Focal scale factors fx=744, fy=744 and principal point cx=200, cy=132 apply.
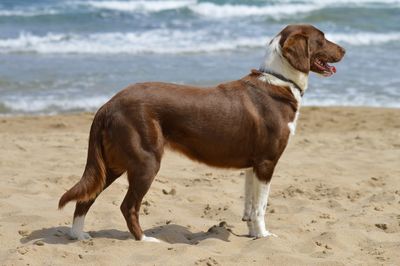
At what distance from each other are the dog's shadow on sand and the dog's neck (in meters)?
1.35

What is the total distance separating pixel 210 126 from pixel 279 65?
29.6 inches

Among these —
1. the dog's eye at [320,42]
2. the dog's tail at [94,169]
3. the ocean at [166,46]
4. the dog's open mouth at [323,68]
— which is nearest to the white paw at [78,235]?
the dog's tail at [94,169]

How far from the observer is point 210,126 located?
18.7 ft

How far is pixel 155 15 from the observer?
2452 cm

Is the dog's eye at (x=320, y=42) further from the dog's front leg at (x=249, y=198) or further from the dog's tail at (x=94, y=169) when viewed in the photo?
the dog's tail at (x=94, y=169)

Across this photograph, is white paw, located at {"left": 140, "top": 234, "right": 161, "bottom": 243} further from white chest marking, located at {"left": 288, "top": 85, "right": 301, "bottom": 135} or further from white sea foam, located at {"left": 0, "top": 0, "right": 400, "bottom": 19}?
white sea foam, located at {"left": 0, "top": 0, "right": 400, "bottom": 19}

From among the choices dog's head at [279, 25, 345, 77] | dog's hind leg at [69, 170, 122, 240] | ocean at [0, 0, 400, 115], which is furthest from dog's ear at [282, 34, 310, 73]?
ocean at [0, 0, 400, 115]

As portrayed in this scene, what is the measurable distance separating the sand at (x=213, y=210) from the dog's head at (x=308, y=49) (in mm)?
1190

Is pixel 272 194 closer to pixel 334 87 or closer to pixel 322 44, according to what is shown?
pixel 322 44

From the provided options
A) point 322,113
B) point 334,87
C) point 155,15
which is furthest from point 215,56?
point 155,15

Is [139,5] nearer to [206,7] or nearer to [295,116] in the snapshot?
[206,7]

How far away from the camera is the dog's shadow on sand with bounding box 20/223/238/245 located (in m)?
5.76

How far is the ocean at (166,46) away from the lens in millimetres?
13078

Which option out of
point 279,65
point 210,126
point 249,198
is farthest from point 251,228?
point 279,65
